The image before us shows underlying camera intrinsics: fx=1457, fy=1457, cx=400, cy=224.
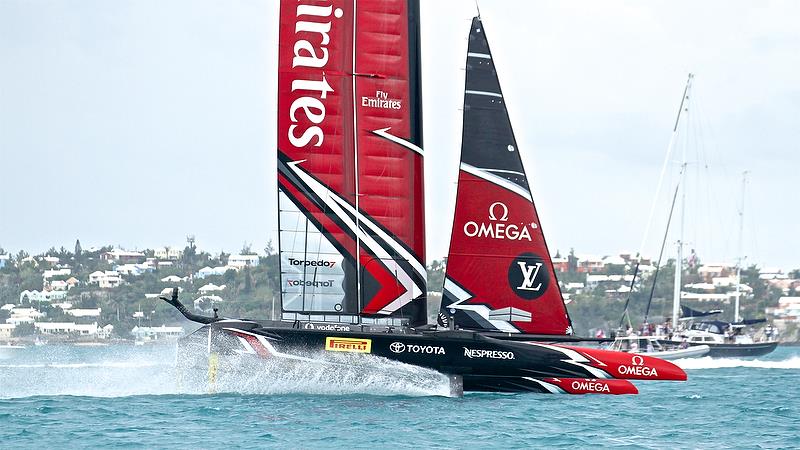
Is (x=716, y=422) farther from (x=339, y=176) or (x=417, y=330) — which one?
(x=339, y=176)

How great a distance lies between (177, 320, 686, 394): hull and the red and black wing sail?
2.64ft

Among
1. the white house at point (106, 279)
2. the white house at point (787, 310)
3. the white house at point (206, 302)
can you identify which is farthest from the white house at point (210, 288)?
the white house at point (787, 310)

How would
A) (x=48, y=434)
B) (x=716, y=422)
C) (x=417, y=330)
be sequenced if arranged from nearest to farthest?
(x=48, y=434), (x=716, y=422), (x=417, y=330)

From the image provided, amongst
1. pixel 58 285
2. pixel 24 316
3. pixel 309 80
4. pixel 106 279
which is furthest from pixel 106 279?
pixel 309 80

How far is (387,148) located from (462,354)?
391 cm

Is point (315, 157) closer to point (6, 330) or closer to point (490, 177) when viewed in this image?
point (490, 177)

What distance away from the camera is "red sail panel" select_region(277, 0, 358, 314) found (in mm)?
25625

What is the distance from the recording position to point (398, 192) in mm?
26000

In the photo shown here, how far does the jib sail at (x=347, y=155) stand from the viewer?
25641 mm

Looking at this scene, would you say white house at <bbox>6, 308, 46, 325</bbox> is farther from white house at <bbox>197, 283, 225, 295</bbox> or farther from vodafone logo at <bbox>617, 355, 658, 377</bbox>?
vodafone logo at <bbox>617, 355, 658, 377</bbox>

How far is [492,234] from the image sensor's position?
2656 cm

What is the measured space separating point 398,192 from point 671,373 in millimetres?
5897

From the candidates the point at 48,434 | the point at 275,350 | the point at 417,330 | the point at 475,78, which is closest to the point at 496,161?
the point at 475,78

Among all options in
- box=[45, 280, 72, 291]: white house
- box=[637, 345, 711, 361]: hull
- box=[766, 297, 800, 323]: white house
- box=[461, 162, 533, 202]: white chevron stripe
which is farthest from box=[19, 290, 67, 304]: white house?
box=[461, 162, 533, 202]: white chevron stripe
